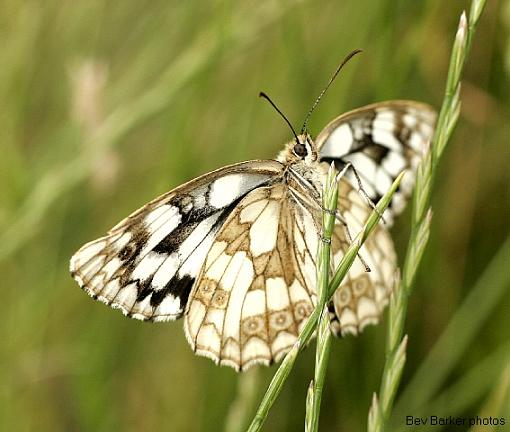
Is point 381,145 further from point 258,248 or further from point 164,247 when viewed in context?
point 164,247

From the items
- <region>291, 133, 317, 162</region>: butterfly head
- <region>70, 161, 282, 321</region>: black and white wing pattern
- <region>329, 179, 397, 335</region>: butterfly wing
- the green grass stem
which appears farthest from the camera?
<region>329, 179, 397, 335</region>: butterfly wing

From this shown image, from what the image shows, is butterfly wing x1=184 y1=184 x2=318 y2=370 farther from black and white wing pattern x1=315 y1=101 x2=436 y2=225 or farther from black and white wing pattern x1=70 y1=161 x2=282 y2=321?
black and white wing pattern x1=315 y1=101 x2=436 y2=225

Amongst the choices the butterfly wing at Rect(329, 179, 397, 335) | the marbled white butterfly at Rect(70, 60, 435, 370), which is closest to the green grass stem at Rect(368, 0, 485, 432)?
the marbled white butterfly at Rect(70, 60, 435, 370)

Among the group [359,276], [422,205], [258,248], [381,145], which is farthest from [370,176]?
[422,205]

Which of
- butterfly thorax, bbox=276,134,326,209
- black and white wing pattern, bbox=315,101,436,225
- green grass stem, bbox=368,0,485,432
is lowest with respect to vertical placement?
green grass stem, bbox=368,0,485,432

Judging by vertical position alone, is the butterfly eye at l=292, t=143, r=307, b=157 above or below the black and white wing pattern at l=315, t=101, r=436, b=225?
below

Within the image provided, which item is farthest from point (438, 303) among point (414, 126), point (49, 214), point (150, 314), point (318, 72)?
point (49, 214)

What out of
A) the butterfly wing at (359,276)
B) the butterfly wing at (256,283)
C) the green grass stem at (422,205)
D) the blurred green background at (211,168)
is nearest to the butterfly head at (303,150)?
the butterfly wing at (256,283)
